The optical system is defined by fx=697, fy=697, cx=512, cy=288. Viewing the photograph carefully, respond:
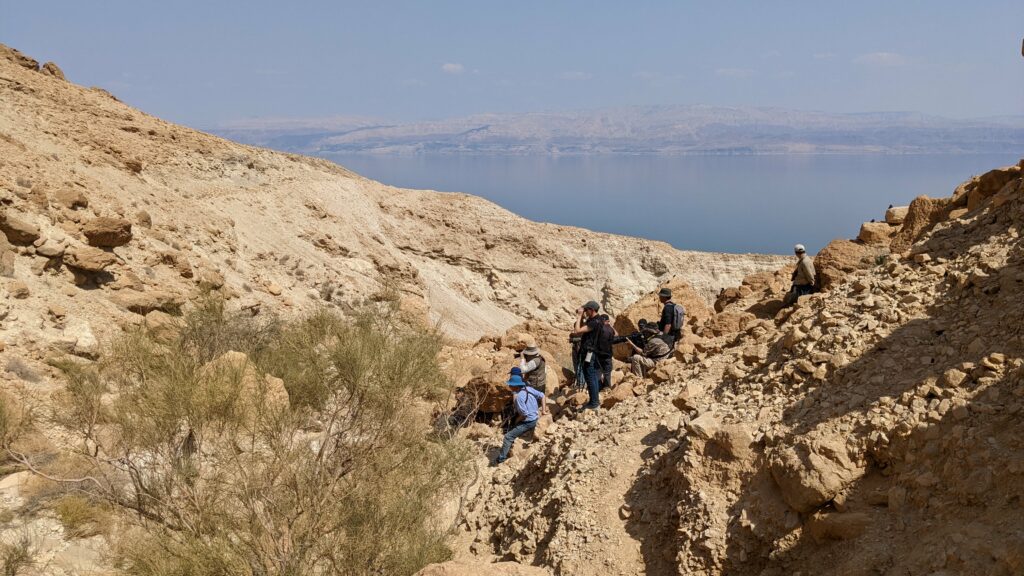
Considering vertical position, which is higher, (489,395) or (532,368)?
(532,368)

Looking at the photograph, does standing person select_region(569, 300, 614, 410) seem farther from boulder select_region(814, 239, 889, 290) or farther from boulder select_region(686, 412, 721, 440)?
boulder select_region(814, 239, 889, 290)

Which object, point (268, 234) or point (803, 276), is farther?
point (268, 234)

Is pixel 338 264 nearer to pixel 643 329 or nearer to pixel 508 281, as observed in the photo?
pixel 508 281

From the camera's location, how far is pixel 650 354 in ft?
34.5

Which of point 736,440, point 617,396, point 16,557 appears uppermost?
point 736,440

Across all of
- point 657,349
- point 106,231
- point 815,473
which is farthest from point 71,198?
point 815,473

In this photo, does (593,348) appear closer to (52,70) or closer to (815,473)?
(815,473)

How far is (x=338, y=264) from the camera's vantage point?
24.8 m

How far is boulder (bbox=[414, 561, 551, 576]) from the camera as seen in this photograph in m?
4.79

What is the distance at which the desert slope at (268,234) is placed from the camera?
1528 cm

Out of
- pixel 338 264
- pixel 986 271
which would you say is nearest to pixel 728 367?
pixel 986 271

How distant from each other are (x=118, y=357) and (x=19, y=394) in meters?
1.38

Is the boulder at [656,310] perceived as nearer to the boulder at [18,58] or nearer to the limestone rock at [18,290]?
the limestone rock at [18,290]

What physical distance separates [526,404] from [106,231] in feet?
35.9
